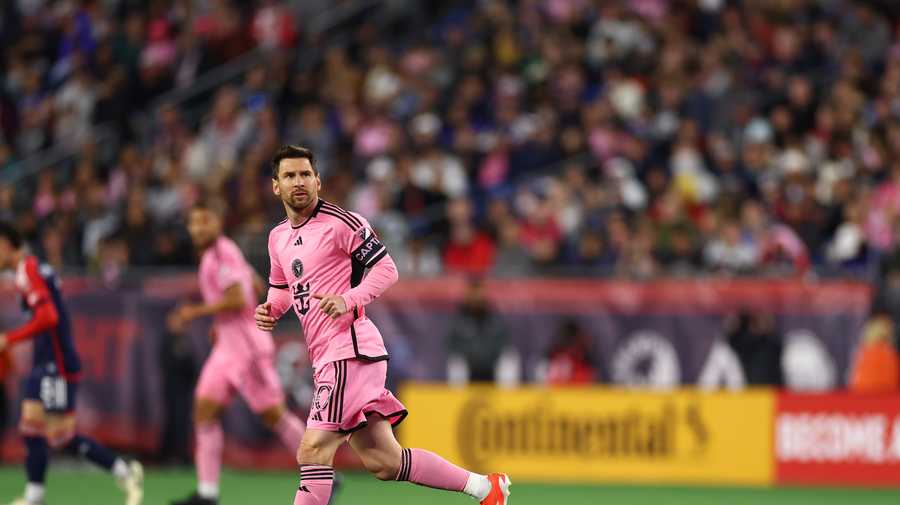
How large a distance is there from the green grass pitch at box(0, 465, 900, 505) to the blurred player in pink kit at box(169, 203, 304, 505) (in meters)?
1.42

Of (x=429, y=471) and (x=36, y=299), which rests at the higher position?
(x=36, y=299)

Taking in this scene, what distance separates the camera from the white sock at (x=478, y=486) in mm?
9062

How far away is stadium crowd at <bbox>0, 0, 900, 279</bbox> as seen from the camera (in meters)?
16.9

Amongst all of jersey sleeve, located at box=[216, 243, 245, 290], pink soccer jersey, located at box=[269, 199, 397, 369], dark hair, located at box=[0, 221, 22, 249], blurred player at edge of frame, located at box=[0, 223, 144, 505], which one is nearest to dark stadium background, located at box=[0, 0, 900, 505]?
blurred player at edge of frame, located at box=[0, 223, 144, 505]

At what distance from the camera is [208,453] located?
1144 cm

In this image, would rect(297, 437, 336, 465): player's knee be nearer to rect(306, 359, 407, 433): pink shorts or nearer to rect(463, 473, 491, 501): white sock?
rect(306, 359, 407, 433): pink shorts

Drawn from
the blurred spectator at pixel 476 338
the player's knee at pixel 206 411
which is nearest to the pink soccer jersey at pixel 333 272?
the player's knee at pixel 206 411

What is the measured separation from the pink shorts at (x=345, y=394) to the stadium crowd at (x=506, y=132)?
7.50 m

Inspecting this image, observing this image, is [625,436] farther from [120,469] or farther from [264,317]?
[264,317]

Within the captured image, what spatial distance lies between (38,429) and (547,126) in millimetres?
9131

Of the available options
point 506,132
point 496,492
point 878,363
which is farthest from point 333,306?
point 506,132

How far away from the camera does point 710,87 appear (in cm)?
1927

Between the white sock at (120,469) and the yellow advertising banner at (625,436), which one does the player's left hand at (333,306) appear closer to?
the white sock at (120,469)

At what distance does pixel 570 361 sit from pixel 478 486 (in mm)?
6600
